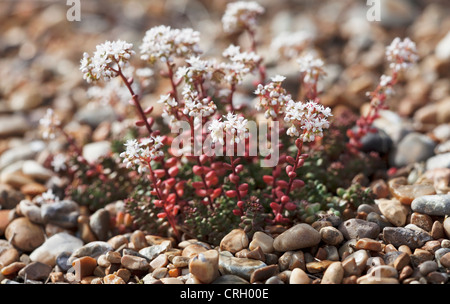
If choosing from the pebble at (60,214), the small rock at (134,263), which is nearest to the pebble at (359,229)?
the small rock at (134,263)

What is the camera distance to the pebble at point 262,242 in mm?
4000

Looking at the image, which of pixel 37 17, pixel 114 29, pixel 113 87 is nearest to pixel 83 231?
pixel 113 87

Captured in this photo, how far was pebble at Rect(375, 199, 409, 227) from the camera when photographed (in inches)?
167

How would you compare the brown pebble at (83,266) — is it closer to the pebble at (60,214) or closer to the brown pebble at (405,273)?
the pebble at (60,214)

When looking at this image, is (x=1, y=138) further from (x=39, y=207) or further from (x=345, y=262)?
(x=345, y=262)

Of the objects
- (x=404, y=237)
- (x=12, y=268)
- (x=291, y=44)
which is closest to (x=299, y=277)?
(x=404, y=237)

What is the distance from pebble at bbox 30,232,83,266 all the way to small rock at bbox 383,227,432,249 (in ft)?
8.83

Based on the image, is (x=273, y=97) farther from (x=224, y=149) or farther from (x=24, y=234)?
(x=24, y=234)

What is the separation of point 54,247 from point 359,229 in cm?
266

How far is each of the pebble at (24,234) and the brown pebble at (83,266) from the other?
72 cm

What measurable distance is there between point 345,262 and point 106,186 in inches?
99.6

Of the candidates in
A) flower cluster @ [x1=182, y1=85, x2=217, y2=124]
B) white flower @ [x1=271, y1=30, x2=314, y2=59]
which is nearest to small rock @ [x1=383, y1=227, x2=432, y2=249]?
flower cluster @ [x1=182, y1=85, x2=217, y2=124]

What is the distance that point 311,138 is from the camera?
12.0ft

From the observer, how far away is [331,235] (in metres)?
3.99
